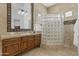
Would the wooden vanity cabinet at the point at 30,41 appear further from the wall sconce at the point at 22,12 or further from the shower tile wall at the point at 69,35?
the shower tile wall at the point at 69,35

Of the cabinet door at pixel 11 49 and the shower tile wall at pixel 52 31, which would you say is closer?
the cabinet door at pixel 11 49

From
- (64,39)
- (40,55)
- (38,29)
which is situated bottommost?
(40,55)

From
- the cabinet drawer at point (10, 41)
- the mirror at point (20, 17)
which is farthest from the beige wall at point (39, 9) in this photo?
the cabinet drawer at point (10, 41)

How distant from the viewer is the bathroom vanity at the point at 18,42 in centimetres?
166

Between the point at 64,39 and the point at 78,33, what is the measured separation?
21cm

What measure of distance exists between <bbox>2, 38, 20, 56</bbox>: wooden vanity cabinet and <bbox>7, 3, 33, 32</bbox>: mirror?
16 centimetres

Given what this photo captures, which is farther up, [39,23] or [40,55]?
[39,23]

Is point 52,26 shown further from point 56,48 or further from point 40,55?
point 40,55

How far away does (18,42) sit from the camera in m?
1.74

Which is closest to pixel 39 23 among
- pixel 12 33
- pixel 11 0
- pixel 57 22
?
pixel 57 22

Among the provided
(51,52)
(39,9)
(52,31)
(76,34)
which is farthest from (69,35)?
(39,9)

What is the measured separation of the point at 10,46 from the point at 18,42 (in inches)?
4.8

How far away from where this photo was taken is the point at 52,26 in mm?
1806

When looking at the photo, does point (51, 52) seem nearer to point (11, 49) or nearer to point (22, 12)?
point (11, 49)
